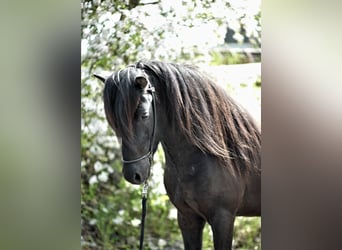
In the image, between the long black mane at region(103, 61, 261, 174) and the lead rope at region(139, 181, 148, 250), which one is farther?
the lead rope at region(139, 181, 148, 250)

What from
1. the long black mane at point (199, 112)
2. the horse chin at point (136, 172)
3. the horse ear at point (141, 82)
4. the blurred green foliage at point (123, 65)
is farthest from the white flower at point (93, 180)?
the horse ear at point (141, 82)

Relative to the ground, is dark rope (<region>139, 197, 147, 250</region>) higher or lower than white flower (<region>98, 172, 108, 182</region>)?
lower

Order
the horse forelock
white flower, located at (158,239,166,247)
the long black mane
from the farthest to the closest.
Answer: white flower, located at (158,239,166,247) < the horse forelock < the long black mane

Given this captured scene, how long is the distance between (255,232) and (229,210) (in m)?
0.16

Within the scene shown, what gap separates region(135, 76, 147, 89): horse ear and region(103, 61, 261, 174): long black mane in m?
0.02

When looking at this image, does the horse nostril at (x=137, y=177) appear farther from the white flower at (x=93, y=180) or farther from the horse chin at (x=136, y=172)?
the white flower at (x=93, y=180)

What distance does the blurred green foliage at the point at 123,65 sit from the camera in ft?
10.1

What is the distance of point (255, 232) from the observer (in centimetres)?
298

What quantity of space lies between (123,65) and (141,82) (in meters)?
0.25

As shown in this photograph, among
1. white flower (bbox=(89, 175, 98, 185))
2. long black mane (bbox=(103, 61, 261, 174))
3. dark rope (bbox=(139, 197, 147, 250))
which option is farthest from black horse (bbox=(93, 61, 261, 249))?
white flower (bbox=(89, 175, 98, 185))

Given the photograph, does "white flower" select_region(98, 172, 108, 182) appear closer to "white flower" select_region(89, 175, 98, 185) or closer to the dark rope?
"white flower" select_region(89, 175, 98, 185)

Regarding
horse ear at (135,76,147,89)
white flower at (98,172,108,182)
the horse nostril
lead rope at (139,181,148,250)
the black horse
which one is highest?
horse ear at (135,76,147,89)

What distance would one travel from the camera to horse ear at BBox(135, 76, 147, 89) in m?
3.12
